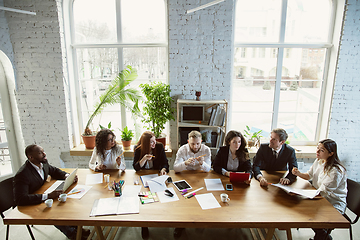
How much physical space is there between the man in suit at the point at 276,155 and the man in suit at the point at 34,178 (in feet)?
7.92

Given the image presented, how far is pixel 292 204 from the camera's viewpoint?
2.36 metres

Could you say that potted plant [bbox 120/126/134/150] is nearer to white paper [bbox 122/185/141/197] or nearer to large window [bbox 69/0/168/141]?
large window [bbox 69/0/168/141]

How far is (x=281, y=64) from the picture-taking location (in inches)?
174

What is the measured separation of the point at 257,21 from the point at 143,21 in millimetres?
2108

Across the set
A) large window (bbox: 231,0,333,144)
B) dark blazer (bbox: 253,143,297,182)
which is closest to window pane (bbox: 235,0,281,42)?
large window (bbox: 231,0,333,144)

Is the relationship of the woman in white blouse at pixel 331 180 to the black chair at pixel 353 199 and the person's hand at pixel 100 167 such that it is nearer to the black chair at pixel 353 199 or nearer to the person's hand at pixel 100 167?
the black chair at pixel 353 199

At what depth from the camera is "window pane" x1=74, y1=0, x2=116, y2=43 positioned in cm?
434

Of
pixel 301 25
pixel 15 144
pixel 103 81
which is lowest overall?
pixel 15 144

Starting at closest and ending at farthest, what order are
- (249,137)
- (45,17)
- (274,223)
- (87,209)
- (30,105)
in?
(274,223), (87,209), (45,17), (30,105), (249,137)

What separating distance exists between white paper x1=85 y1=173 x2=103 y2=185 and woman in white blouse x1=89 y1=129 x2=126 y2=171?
0.48 feet

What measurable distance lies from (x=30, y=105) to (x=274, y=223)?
4.34 m

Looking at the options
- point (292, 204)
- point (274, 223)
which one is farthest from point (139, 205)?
point (292, 204)

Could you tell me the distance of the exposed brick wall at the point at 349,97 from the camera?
13.0 ft

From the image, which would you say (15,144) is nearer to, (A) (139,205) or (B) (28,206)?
(B) (28,206)
